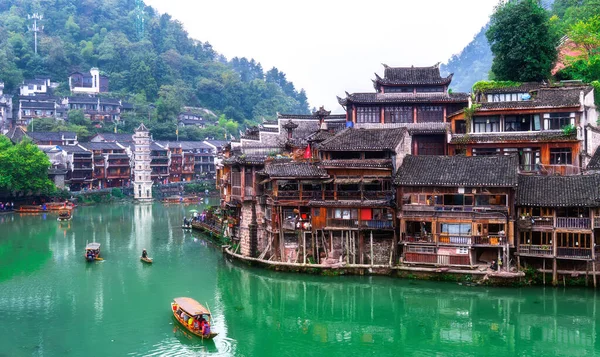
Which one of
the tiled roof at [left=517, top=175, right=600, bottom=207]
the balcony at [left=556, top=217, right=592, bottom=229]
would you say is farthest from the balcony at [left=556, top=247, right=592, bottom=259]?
the tiled roof at [left=517, top=175, right=600, bottom=207]

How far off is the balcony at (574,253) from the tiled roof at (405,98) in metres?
16.6

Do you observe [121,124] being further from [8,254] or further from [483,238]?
[483,238]

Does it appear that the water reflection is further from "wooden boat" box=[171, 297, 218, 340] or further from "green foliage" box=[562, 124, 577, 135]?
"green foliage" box=[562, 124, 577, 135]

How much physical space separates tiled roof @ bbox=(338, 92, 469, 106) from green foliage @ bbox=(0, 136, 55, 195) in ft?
133

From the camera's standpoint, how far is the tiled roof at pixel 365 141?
3453 centimetres

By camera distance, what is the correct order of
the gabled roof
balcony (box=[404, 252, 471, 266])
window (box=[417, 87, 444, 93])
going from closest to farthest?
balcony (box=[404, 252, 471, 266]) → window (box=[417, 87, 444, 93]) → the gabled roof

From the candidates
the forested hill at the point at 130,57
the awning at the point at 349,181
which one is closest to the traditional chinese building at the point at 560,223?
the awning at the point at 349,181

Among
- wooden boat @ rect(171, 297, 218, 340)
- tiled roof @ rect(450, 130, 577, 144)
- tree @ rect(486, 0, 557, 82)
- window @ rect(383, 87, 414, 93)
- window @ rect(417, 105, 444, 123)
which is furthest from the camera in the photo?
tree @ rect(486, 0, 557, 82)

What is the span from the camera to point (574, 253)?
29781 millimetres

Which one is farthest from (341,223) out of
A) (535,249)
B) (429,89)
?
(429,89)

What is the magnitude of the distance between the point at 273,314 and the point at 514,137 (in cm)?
2012

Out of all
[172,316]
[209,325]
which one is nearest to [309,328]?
[209,325]

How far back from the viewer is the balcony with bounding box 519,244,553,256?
3025cm

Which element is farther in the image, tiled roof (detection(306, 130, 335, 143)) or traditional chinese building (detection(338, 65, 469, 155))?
traditional chinese building (detection(338, 65, 469, 155))
